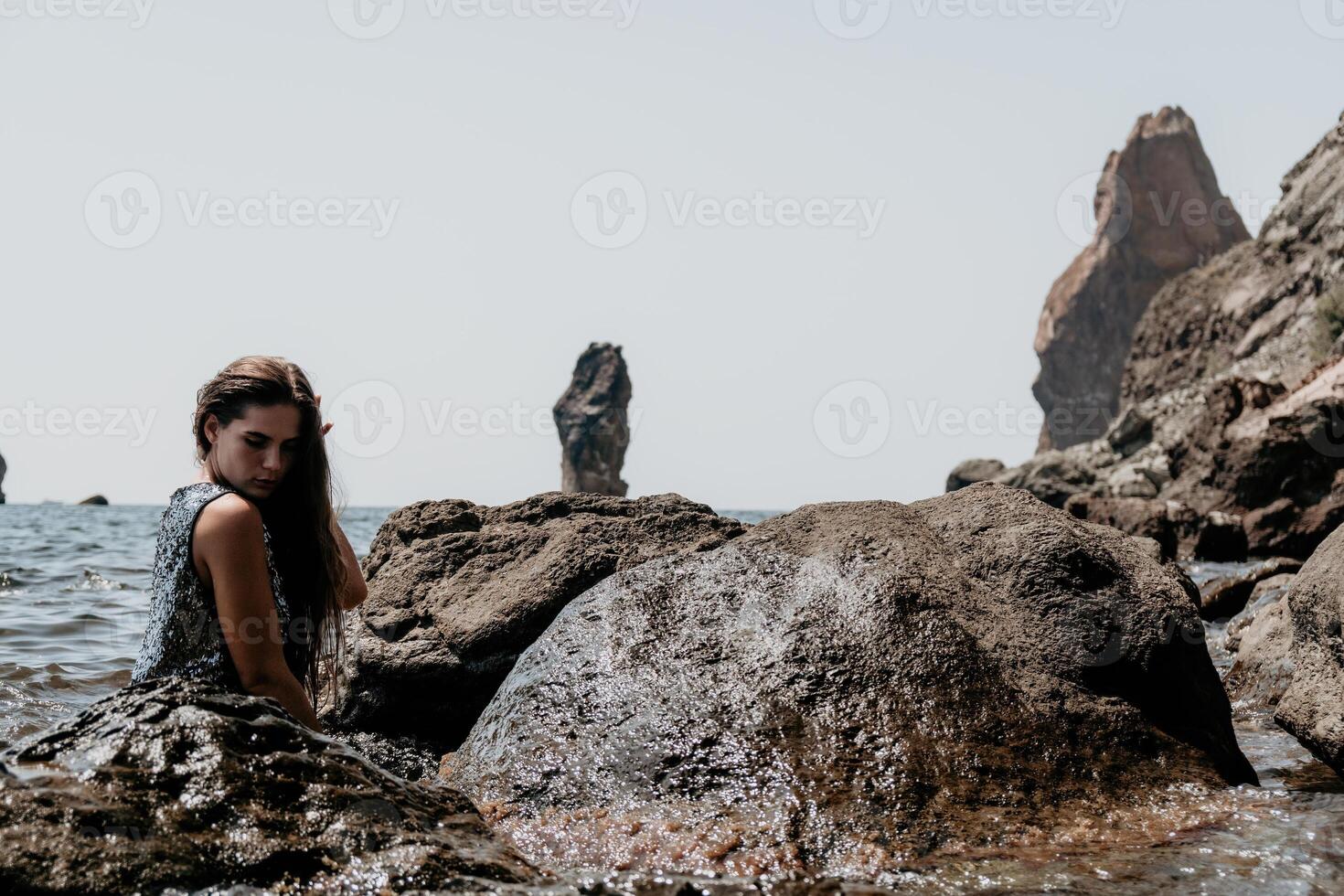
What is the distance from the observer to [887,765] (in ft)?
10.8

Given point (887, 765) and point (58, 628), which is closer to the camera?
point (887, 765)

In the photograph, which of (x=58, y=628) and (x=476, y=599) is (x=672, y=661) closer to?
(x=476, y=599)

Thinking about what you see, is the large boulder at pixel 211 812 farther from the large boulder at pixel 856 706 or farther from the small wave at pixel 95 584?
the small wave at pixel 95 584

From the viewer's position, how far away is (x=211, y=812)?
2.19 metres

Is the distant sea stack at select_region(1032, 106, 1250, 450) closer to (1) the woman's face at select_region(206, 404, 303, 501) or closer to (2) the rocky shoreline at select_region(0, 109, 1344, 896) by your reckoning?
(2) the rocky shoreline at select_region(0, 109, 1344, 896)

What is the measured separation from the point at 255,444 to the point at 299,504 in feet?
0.84

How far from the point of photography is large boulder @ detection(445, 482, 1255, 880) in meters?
3.15

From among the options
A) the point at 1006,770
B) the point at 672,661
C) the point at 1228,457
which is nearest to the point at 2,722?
the point at 672,661

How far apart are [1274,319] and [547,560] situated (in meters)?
32.4

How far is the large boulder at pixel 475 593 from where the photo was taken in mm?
4613

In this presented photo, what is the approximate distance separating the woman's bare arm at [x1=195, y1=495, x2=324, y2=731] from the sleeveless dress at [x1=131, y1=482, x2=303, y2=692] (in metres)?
0.05

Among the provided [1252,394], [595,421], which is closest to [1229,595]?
[1252,394]

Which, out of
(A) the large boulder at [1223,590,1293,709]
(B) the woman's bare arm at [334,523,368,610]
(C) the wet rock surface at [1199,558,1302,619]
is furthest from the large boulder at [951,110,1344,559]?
(B) the woman's bare arm at [334,523,368,610]

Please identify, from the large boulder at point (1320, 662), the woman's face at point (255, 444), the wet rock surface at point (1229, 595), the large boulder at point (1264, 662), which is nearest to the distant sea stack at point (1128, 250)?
the wet rock surface at point (1229, 595)
